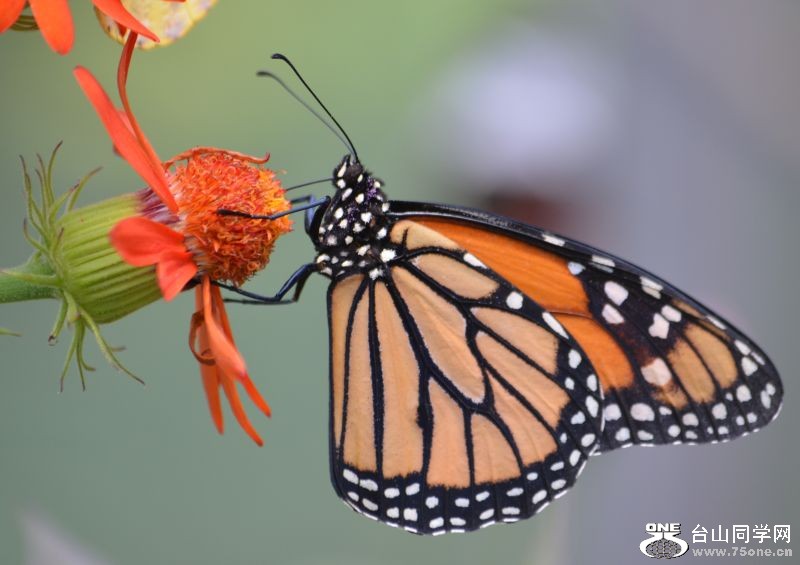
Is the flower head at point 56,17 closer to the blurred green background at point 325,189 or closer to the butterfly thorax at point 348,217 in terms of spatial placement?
the butterfly thorax at point 348,217

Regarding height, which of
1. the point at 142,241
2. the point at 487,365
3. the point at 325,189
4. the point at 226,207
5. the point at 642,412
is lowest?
the point at 642,412

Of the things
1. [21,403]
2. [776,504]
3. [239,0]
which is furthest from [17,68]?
[776,504]

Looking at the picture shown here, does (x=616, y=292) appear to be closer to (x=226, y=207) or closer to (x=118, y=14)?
(x=226, y=207)

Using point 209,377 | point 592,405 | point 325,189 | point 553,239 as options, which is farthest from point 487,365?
point 325,189

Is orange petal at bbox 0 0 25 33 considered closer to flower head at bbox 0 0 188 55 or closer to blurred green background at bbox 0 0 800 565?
flower head at bbox 0 0 188 55

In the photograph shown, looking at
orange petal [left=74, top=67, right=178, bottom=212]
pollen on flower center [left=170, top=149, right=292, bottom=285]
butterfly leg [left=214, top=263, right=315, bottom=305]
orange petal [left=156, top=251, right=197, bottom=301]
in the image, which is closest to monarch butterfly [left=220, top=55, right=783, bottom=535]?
butterfly leg [left=214, top=263, right=315, bottom=305]
